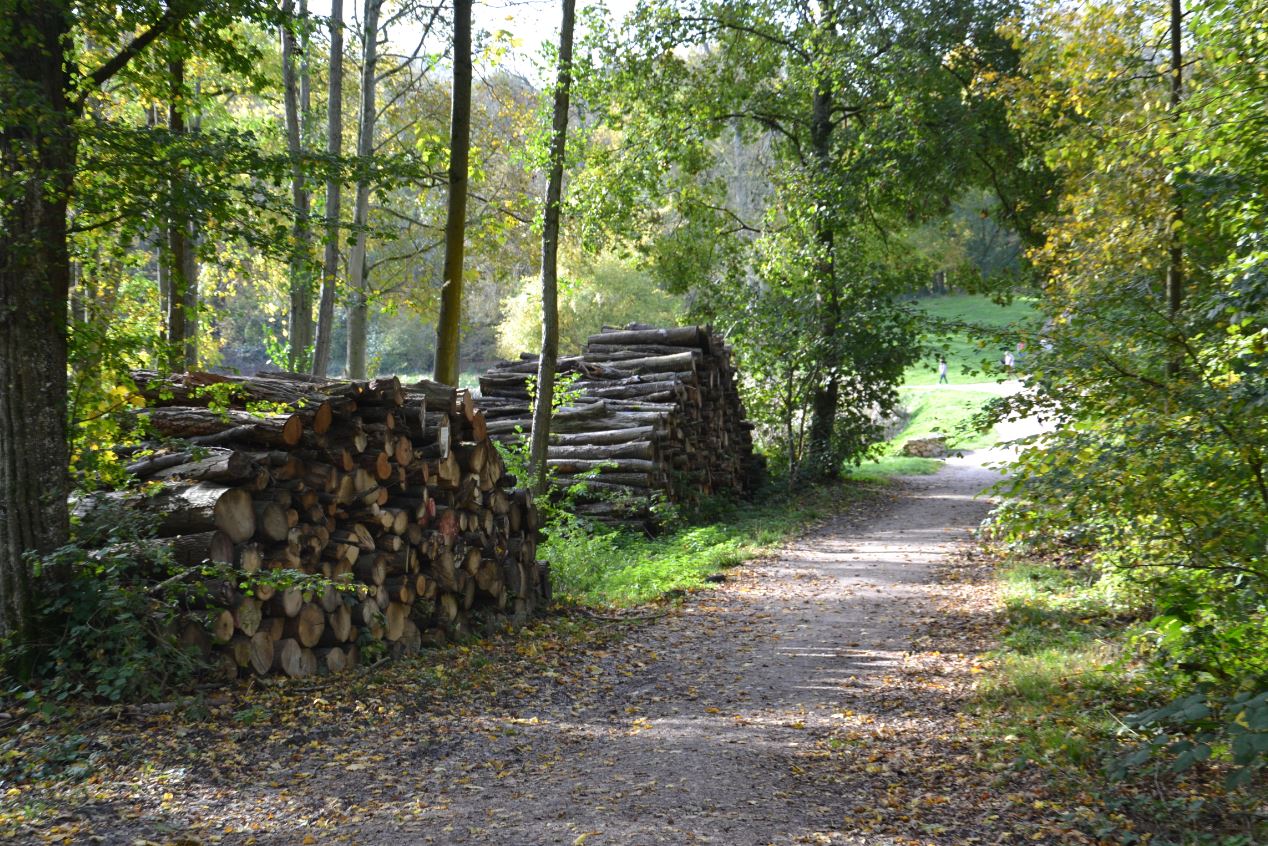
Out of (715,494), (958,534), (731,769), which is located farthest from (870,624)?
(715,494)

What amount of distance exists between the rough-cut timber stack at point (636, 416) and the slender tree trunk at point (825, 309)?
6.95ft

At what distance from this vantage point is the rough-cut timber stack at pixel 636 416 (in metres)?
15.0

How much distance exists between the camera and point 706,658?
8.12 m

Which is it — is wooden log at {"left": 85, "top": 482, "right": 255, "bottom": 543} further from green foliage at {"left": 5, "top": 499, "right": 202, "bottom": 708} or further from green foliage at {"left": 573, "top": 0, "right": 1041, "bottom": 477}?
green foliage at {"left": 573, "top": 0, "right": 1041, "bottom": 477}

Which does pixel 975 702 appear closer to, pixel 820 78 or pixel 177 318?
pixel 177 318

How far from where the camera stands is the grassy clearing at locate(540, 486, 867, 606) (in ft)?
35.7

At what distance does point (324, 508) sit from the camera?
278 inches

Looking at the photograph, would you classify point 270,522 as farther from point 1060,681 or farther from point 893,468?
point 893,468

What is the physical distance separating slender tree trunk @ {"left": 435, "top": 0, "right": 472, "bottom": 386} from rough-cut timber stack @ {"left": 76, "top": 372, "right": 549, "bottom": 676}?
2.78 meters

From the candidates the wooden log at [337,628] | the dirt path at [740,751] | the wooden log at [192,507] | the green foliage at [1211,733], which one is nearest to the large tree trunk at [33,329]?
the wooden log at [192,507]

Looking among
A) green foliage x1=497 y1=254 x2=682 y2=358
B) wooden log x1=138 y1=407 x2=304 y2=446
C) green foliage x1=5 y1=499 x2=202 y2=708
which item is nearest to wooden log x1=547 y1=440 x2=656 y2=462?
wooden log x1=138 y1=407 x2=304 y2=446

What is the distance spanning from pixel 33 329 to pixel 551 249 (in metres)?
7.80

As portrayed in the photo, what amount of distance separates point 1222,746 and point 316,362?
13551 millimetres

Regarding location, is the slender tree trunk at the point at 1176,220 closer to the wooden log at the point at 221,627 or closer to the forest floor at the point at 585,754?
the forest floor at the point at 585,754
